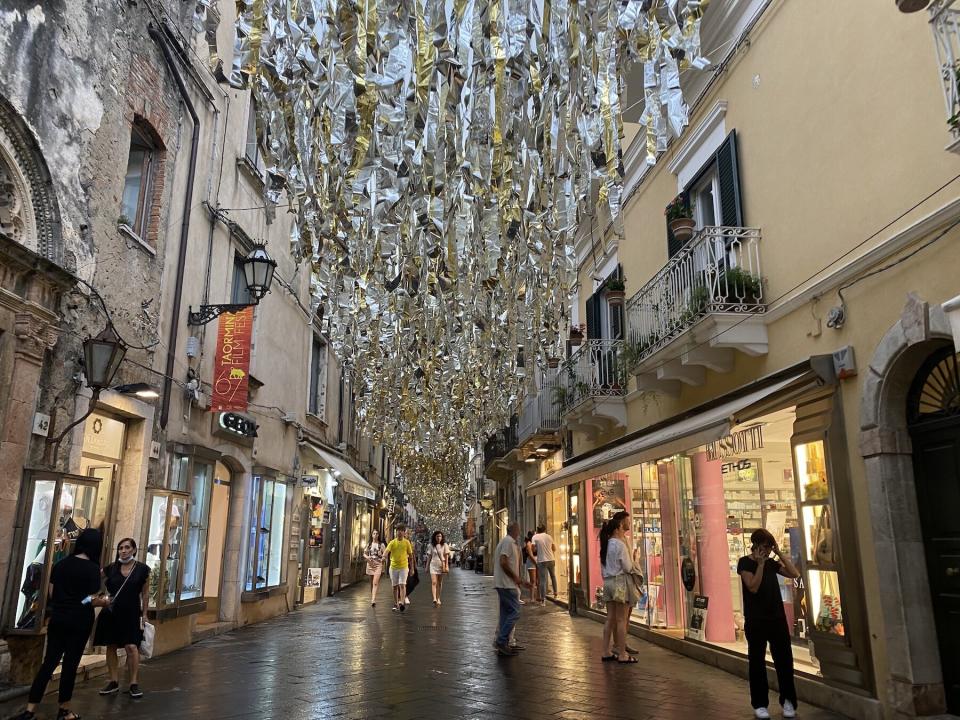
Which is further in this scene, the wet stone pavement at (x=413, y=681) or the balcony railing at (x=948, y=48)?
the wet stone pavement at (x=413, y=681)

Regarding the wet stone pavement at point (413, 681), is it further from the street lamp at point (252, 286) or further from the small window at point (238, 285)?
the small window at point (238, 285)

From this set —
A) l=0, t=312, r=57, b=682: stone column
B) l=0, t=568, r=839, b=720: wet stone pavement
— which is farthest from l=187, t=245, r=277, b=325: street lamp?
l=0, t=568, r=839, b=720: wet stone pavement

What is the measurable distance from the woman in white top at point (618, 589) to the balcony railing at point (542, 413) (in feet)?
20.8

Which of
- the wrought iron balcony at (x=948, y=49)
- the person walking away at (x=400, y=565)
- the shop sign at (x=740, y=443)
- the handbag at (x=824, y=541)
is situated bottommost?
the person walking away at (x=400, y=565)

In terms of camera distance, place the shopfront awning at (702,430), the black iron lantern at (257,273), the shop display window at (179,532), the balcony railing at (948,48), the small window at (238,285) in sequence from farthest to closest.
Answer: the small window at (238,285) → the black iron lantern at (257,273) → the shop display window at (179,532) → the shopfront awning at (702,430) → the balcony railing at (948,48)

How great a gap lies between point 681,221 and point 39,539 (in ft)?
25.5

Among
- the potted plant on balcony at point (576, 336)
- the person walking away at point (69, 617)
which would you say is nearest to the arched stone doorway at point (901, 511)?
the person walking away at point (69, 617)

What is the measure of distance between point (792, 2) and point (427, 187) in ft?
19.5

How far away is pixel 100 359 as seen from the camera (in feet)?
22.0

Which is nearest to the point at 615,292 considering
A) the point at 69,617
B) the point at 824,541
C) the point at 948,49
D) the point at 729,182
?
the point at 729,182

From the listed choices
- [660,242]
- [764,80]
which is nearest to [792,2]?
[764,80]

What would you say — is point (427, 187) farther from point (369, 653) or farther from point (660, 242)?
point (660, 242)

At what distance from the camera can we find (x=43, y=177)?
6.63 metres

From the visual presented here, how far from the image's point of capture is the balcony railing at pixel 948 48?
481cm
